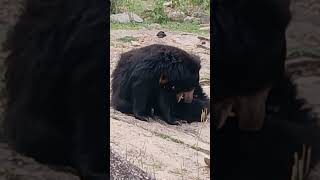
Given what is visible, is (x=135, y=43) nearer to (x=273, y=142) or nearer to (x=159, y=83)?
(x=159, y=83)

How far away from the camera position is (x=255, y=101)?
1584 millimetres

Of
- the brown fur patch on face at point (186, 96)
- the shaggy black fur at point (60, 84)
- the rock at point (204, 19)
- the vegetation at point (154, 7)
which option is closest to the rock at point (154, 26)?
the vegetation at point (154, 7)

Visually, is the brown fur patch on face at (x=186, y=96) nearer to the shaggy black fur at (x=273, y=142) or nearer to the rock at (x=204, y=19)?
the rock at (x=204, y=19)

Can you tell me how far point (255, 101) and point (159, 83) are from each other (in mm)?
693

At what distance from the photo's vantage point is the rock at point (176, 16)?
2.07m

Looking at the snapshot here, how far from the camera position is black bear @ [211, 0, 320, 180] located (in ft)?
5.02

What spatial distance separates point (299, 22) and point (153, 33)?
2.50 feet

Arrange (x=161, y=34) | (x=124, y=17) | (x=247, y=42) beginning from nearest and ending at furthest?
(x=247, y=42), (x=124, y=17), (x=161, y=34)

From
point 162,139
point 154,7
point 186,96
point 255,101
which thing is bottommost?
point 162,139

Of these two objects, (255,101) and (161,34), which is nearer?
(255,101)

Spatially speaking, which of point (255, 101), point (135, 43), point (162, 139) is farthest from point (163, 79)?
point (255, 101)

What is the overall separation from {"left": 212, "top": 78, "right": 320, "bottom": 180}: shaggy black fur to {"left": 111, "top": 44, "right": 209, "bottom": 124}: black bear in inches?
20.9

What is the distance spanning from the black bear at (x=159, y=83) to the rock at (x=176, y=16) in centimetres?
12

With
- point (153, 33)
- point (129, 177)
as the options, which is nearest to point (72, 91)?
point (129, 177)
